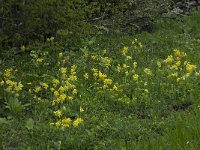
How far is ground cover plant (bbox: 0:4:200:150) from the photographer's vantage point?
16.6 feet

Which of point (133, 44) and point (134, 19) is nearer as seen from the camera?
point (133, 44)

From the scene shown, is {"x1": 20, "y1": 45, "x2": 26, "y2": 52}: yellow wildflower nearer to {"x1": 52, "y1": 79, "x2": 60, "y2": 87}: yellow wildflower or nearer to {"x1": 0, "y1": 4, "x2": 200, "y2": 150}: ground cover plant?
{"x1": 0, "y1": 4, "x2": 200, "y2": 150}: ground cover plant

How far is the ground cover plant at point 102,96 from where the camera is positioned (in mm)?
5051

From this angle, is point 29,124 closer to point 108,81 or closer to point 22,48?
point 108,81

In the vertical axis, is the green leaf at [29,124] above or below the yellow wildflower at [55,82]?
below

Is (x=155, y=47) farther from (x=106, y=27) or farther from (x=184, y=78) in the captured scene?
(x=184, y=78)

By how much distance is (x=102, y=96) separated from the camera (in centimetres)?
629

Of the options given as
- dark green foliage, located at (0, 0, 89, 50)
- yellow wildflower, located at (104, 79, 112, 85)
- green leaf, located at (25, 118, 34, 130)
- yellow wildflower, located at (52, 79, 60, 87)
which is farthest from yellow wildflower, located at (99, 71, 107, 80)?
dark green foliage, located at (0, 0, 89, 50)

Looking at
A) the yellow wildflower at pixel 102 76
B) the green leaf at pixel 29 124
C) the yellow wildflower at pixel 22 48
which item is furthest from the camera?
the yellow wildflower at pixel 22 48

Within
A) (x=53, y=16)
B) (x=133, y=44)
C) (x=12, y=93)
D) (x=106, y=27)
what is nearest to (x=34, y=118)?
(x=12, y=93)

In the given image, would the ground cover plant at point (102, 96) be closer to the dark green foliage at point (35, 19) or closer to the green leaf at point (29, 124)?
the green leaf at point (29, 124)

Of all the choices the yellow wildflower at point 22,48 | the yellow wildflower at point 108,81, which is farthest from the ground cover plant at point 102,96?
the yellow wildflower at point 22,48

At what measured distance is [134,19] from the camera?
33.3ft

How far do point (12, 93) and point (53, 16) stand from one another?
93.2 inches
